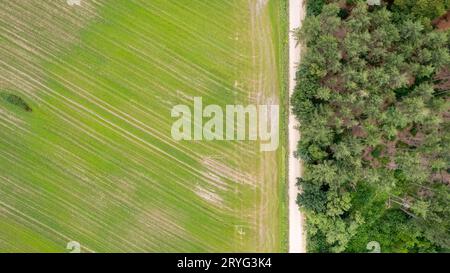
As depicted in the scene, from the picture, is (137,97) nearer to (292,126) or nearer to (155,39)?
(155,39)

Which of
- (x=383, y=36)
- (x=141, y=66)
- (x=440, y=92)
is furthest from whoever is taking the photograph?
(x=141, y=66)

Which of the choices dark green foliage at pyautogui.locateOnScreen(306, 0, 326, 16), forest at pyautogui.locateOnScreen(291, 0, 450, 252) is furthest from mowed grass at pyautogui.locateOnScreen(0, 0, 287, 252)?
forest at pyautogui.locateOnScreen(291, 0, 450, 252)

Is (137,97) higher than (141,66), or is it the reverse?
(141,66)

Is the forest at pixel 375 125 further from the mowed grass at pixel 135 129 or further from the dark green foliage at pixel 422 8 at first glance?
the mowed grass at pixel 135 129

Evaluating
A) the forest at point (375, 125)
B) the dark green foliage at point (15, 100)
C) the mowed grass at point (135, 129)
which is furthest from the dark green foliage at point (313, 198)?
the dark green foliage at point (15, 100)

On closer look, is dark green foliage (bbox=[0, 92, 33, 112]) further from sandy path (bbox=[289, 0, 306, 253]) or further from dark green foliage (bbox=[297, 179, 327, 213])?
dark green foliage (bbox=[297, 179, 327, 213])

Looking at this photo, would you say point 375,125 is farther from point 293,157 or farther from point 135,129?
point 135,129

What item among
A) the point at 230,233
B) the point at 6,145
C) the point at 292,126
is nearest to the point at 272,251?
the point at 230,233
